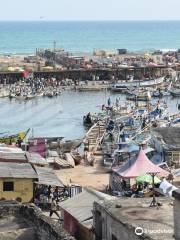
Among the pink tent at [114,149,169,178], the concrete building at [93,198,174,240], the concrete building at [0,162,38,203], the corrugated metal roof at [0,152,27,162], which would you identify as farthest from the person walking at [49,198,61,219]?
the concrete building at [93,198,174,240]

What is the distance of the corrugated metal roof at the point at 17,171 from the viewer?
26.0 meters

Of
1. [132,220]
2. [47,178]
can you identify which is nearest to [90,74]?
[47,178]

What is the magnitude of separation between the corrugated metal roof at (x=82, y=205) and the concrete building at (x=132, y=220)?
1.21 metres

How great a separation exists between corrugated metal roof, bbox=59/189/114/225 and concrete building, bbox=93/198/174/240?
1.21 metres

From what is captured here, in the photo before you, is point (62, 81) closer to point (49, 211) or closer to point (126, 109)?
point (126, 109)

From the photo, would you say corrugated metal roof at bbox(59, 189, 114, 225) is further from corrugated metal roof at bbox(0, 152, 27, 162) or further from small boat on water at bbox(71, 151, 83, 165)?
small boat on water at bbox(71, 151, 83, 165)

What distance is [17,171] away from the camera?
26.5 meters

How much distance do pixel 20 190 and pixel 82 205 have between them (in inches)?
221

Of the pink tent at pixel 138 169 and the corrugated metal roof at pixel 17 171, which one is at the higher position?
the corrugated metal roof at pixel 17 171

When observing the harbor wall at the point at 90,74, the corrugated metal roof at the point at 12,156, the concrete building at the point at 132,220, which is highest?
the concrete building at the point at 132,220

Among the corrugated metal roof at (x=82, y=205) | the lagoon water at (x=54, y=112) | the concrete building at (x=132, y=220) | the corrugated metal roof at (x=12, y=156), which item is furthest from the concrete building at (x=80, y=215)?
the lagoon water at (x=54, y=112)

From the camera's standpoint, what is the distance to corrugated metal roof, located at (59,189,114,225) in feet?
66.7

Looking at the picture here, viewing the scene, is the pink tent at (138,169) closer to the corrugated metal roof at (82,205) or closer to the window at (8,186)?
the window at (8,186)

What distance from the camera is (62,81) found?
87875mm
